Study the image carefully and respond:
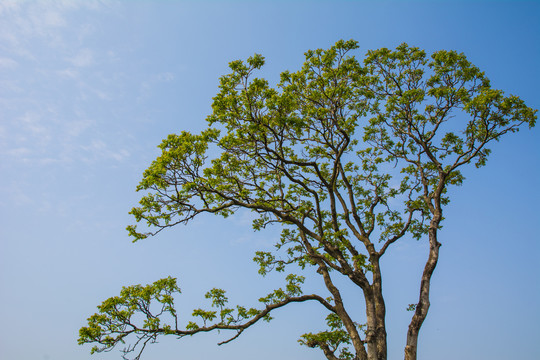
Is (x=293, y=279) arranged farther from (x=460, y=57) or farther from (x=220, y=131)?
(x=460, y=57)

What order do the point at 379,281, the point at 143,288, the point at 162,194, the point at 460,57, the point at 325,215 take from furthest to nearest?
1. the point at 325,215
2. the point at 460,57
3. the point at 379,281
4. the point at 162,194
5. the point at 143,288

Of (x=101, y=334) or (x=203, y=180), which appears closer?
(x=101, y=334)

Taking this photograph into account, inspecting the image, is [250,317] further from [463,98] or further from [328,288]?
[463,98]

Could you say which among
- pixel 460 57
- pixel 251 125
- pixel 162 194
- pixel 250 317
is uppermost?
pixel 460 57

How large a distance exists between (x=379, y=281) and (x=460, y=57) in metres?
10.3

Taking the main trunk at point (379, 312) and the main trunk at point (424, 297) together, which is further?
the main trunk at point (379, 312)

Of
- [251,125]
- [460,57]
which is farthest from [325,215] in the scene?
[460,57]

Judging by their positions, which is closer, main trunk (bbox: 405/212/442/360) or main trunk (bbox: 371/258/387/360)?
main trunk (bbox: 405/212/442/360)

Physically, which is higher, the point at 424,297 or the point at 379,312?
the point at 424,297

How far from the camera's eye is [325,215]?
17625mm

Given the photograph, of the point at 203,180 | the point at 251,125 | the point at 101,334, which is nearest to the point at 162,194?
the point at 203,180

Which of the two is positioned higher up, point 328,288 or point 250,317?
point 328,288

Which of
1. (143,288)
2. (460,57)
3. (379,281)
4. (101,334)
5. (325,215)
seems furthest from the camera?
(325,215)

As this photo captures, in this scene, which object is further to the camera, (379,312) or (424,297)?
(379,312)
